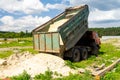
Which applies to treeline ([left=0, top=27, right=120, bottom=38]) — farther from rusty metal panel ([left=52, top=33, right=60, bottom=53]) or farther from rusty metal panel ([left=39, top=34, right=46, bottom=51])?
rusty metal panel ([left=52, top=33, right=60, bottom=53])

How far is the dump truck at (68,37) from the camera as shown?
667 inches

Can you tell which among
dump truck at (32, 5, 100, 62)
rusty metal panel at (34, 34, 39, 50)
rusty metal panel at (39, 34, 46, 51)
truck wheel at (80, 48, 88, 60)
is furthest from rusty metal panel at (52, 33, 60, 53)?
truck wheel at (80, 48, 88, 60)

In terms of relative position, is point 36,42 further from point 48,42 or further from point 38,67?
point 38,67

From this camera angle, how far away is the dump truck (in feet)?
55.6

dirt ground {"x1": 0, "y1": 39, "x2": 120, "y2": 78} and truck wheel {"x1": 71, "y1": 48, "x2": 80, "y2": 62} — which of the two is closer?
dirt ground {"x1": 0, "y1": 39, "x2": 120, "y2": 78}

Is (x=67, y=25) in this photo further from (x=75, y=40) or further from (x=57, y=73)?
(x=57, y=73)

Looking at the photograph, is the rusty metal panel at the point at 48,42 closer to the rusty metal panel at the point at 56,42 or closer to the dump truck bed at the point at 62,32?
the dump truck bed at the point at 62,32

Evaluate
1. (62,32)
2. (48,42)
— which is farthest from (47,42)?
(62,32)

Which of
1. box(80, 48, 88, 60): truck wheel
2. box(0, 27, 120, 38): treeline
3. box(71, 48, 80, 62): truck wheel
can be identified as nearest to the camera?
box(71, 48, 80, 62): truck wheel

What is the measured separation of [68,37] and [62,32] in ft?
3.05

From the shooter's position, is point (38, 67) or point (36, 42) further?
point (36, 42)

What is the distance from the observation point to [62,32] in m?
16.7

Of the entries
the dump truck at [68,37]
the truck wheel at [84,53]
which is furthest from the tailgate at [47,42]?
the truck wheel at [84,53]

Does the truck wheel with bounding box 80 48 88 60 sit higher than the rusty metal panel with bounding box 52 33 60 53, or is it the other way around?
the rusty metal panel with bounding box 52 33 60 53
